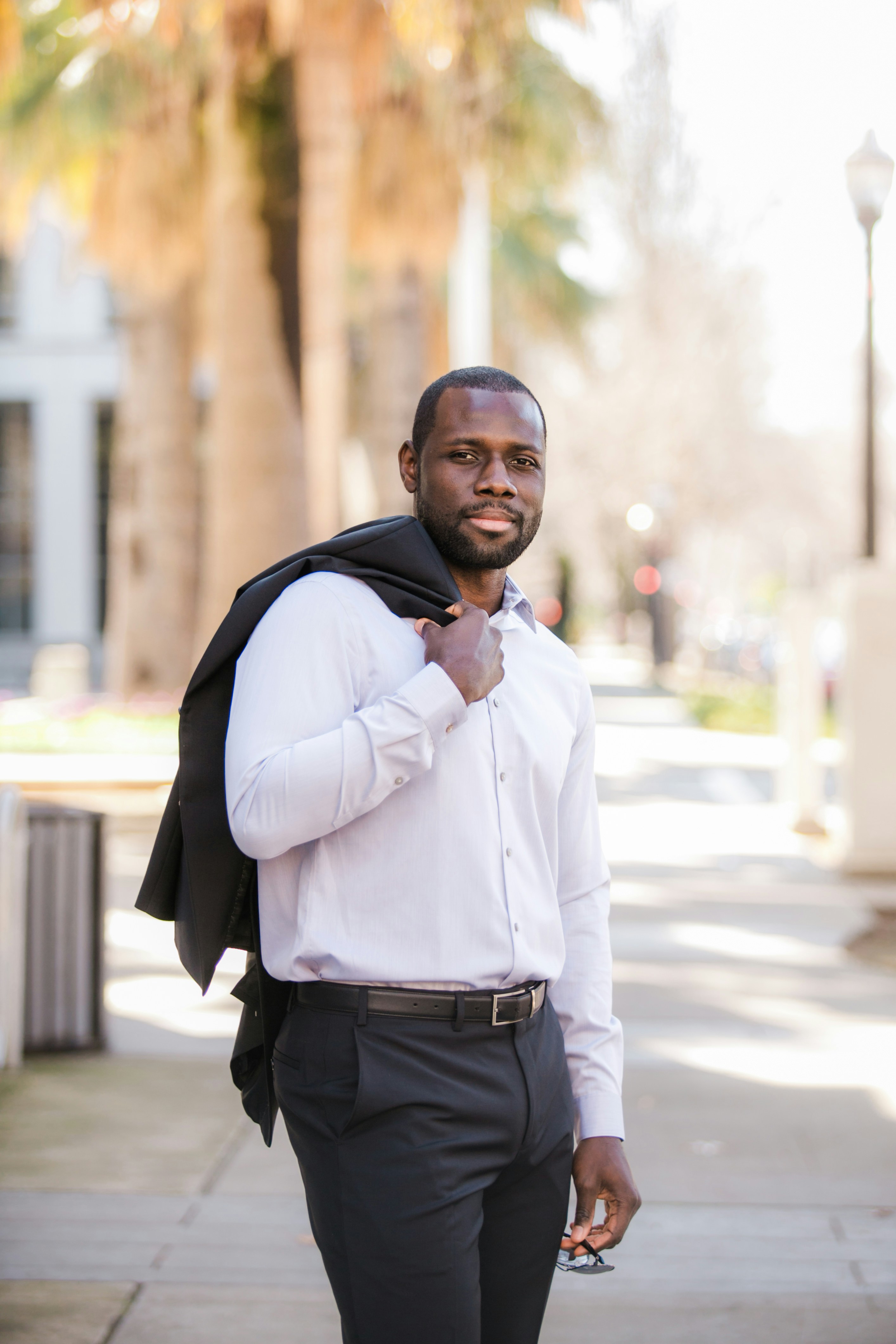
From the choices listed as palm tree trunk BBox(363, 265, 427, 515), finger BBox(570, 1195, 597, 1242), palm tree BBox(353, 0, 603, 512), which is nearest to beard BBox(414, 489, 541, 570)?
finger BBox(570, 1195, 597, 1242)

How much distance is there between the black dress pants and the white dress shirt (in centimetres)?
9

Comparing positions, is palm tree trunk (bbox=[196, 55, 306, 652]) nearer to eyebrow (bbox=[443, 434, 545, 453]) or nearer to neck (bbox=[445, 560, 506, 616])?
neck (bbox=[445, 560, 506, 616])

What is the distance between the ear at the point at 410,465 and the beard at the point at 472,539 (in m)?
0.06

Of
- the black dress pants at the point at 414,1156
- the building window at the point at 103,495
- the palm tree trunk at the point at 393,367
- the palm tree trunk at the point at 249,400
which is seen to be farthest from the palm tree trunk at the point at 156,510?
the black dress pants at the point at 414,1156

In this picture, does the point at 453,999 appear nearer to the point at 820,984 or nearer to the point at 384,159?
the point at 820,984

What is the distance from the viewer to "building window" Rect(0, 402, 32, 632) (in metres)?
35.1

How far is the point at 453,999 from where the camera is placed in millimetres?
2156

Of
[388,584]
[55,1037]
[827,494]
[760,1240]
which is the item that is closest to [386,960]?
[388,584]

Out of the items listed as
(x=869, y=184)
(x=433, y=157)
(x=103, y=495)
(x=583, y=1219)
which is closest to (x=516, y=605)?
(x=583, y=1219)

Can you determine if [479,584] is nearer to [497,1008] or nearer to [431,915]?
[431,915]

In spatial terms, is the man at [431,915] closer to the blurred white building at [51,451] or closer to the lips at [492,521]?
the lips at [492,521]

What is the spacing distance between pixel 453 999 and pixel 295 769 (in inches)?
16.1

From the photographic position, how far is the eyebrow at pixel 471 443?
2.28 meters

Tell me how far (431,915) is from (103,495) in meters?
34.4
